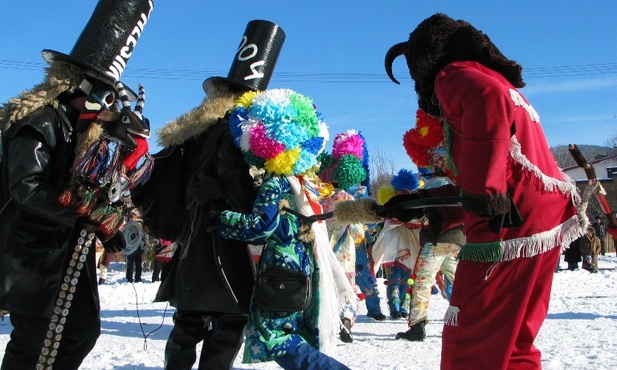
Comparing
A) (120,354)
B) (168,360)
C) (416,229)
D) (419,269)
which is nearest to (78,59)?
(168,360)

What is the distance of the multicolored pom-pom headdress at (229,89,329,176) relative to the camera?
141 inches

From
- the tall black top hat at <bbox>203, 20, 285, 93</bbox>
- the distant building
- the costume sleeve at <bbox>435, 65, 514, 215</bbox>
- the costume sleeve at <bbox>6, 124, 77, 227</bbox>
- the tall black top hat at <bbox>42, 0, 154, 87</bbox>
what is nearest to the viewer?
the costume sleeve at <bbox>435, 65, 514, 215</bbox>

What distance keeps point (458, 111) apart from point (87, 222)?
73.3 inches

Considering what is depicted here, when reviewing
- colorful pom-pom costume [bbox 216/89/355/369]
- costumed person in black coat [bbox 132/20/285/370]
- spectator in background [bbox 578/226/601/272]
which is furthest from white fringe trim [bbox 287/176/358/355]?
spectator in background [bbox 578/226/601/272]

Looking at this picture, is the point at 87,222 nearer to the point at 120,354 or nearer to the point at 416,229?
the point at 120,354

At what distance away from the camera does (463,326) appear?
2547 mm

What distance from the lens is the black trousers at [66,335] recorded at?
10.2ft

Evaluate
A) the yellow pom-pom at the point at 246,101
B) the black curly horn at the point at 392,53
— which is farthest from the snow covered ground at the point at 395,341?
the black curly horn at the point at 392,53

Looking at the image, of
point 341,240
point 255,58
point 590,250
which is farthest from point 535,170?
point 590,250

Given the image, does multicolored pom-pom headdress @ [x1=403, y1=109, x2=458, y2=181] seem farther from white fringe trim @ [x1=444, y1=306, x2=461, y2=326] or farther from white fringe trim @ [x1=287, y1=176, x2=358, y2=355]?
white fringe trim @ [x1=444, y1=306, x2=461, y2=326]

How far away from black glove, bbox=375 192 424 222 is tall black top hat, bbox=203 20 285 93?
1760mm

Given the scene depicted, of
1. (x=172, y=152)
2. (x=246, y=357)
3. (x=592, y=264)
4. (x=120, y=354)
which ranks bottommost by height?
(x=120, y=354)

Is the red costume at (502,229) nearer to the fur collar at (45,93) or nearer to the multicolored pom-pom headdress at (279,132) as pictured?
the multicolored pom-pom headdress at (279,132)

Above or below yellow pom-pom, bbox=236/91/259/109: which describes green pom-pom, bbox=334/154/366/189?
above
